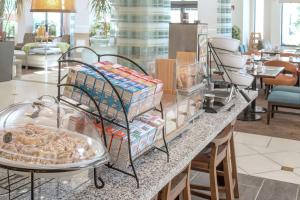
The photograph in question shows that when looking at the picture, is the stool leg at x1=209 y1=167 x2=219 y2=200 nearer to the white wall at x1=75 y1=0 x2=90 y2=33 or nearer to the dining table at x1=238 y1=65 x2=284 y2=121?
the dining table at x1=238 y1=65 x2=284 y2=121

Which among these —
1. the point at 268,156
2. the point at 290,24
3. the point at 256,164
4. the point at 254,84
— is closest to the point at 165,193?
the point at 256,164

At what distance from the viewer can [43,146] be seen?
1206mm

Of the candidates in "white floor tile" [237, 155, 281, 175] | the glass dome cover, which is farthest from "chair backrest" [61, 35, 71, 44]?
the glass dome cover

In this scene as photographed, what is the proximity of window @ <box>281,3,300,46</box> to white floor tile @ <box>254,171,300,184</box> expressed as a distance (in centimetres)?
1091

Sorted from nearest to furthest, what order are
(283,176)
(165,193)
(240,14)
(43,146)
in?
1. (43,146)
2. (165,193)
3. (283,176)
4. (240,14)

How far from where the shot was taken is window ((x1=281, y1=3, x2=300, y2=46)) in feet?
45.4

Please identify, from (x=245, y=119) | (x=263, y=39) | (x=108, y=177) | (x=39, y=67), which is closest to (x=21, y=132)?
(x=108, y=177)

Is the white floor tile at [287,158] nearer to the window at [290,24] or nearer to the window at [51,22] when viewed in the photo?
the window at [290,24]

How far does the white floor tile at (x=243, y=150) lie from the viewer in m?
4.64

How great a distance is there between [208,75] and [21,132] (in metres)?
1.75

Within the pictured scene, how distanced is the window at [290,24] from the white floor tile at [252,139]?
961cm

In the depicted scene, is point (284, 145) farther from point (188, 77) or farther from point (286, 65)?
point (188, 77)

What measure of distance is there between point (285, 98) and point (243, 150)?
160 centimetres

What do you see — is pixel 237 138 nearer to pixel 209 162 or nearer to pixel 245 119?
pixel 245 119
